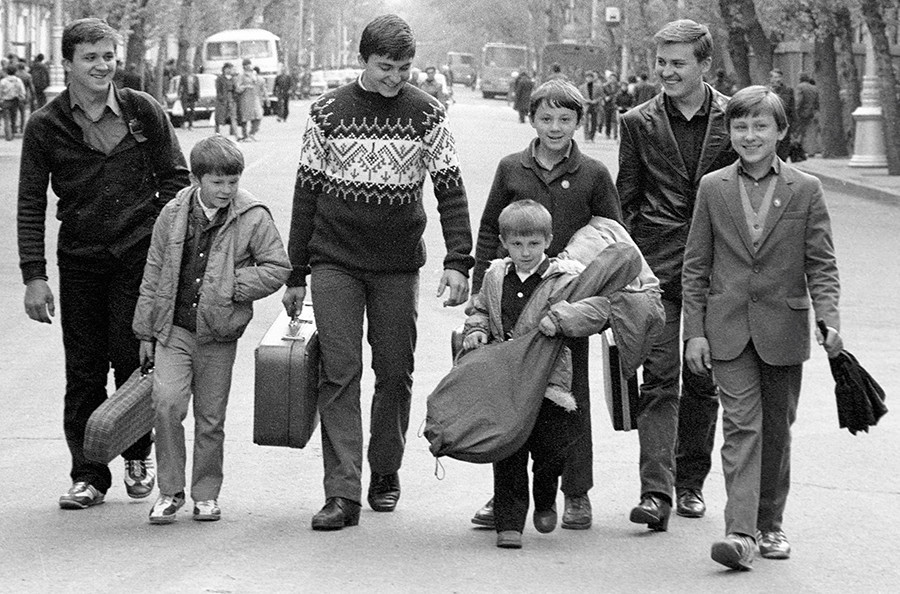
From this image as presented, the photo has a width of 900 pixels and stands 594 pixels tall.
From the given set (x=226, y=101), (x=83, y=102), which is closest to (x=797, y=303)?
(x=83, y=102)

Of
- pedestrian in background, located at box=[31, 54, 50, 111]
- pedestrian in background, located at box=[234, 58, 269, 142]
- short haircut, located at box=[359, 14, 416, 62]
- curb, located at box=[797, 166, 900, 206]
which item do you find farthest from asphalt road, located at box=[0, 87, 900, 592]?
pedestrian in background, located at box=[234, 58, 269, 142]

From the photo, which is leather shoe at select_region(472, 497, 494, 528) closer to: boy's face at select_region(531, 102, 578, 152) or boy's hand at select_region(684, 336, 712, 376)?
boy's hand at select_region(684, 336, 712, 376)

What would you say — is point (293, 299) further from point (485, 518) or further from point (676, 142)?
point (676, 142)

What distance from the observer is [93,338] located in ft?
23.0

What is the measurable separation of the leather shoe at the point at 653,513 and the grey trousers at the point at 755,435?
17.7 inches

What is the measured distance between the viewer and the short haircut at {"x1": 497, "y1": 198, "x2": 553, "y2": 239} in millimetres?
6301

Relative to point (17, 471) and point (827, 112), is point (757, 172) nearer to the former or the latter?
point (17, 471)

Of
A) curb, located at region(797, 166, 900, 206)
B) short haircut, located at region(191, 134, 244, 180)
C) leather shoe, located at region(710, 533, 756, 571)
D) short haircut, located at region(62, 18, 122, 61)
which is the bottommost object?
curb, located at region(797, 166, 900, 206)

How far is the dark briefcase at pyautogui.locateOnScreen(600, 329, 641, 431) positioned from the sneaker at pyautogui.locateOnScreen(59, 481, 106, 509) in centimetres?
205

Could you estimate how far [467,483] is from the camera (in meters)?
7.62

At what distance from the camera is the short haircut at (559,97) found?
649 centimetres

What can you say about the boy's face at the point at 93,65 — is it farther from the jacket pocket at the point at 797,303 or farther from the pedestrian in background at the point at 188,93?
the pedestrian in background at the point at 188,93

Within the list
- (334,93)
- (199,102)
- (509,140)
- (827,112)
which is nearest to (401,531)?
(334,93)

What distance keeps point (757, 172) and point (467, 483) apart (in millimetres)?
2122
